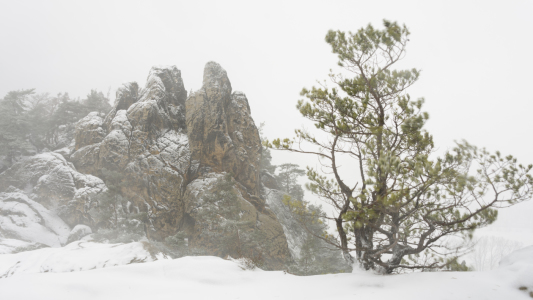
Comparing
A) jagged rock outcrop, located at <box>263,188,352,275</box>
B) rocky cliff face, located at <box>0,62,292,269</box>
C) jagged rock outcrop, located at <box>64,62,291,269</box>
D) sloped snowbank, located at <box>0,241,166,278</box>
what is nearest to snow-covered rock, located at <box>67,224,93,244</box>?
rocky cliff face, located at <box>0,62,292,269</box>

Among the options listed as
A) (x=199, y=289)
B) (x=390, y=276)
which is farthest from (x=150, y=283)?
(x=390, y=276)

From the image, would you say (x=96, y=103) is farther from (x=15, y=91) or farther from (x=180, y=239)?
(x=180, y=239)

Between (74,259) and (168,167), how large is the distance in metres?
13.3

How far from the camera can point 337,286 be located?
471cm

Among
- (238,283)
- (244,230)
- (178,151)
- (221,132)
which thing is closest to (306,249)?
(244,230)

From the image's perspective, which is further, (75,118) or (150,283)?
(75,118)

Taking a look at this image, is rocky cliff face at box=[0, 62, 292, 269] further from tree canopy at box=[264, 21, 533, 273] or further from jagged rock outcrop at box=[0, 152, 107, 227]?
tree canopy at box=[264, 21, 533, 273]

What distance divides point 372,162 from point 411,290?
2123 mm

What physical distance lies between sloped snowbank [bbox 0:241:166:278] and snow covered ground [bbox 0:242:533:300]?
8 centimetres

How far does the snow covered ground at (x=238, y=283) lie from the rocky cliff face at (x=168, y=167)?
9.86 metres

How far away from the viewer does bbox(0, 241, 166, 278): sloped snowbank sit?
274 inches

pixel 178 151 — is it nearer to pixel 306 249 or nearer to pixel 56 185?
pixel 56 185

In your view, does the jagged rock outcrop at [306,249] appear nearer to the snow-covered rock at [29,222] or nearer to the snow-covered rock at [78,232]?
the snow-covered rock at [78,232]

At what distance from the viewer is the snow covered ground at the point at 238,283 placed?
142 inches
